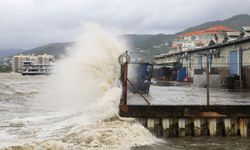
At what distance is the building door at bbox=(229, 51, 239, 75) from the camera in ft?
111

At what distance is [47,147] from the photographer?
11.3 m

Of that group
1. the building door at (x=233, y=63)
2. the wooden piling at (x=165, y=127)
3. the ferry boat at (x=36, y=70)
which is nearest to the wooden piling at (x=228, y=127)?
the wooden piling at (x=165, y=127)

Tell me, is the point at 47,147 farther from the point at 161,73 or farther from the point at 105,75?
the point at 161,73

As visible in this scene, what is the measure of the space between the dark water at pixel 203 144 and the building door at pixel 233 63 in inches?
803

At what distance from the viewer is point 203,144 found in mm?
13031

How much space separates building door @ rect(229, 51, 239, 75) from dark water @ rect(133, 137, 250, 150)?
20.4 meters

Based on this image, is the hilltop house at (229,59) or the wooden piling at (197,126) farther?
the hilltop house at (229,59)

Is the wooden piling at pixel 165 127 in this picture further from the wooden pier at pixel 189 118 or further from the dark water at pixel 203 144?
the dark water at pixel 203 144

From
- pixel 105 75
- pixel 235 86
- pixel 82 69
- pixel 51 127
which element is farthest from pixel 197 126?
pixel 235 86

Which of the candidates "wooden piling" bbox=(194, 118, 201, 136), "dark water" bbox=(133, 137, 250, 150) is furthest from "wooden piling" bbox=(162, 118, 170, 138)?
"wooden piling" bbox=(194, 118, 201, 136)

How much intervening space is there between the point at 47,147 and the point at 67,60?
1723 centimetres

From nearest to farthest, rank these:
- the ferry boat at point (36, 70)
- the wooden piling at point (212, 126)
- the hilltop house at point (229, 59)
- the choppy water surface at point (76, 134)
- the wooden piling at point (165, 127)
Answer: the choppy water surface at point (76, 134) → the wooden piling at point (165, 127) → the wooden piling at point (212, 126) → the hilltop house at point (229, 59) → the ferry boat at point (36, 70)

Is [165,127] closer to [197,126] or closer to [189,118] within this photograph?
[189,118]

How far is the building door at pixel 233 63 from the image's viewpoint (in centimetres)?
3384
